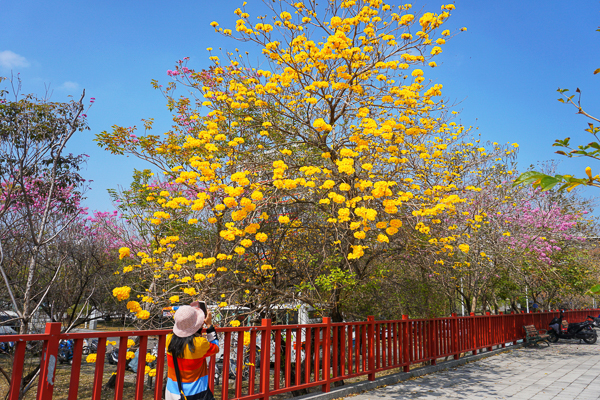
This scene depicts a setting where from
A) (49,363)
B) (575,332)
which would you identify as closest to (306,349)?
(49,363)

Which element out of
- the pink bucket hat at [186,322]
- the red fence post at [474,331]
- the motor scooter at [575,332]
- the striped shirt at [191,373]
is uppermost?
the pink bucket hat at [186,322]

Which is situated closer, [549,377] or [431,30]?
[431,30]

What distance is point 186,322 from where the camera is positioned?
3.12 m

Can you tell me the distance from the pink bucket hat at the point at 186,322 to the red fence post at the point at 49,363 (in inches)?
34.1

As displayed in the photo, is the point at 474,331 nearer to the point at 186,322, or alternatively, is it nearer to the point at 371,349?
the point at 371,349

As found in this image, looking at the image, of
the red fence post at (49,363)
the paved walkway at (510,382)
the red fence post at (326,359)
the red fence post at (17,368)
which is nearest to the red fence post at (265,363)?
the red fence post at (326,359)

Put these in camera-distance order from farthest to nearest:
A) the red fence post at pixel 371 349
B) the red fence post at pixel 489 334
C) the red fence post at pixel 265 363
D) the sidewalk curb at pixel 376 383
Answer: the red fence post at pixel 489 334, the red fence post at pixel 371 349, the sidewalk curb at pixel 376 383, the red fence post at pixel 265 363

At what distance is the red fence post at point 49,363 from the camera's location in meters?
2.82

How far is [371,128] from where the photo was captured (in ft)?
18.9

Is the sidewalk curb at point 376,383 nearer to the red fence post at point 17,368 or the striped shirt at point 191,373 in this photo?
the striped shirt at point 191,373

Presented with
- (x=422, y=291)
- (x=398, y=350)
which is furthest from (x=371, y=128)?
(x=422, y=291)

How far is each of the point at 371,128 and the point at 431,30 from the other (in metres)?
2.56

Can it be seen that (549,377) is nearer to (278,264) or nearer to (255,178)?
(278,264)

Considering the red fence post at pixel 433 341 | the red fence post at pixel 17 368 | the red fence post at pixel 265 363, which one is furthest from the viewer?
the red fence post at pixel 433 341
